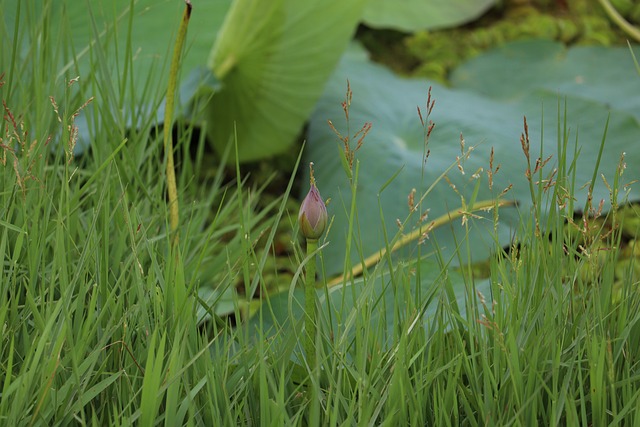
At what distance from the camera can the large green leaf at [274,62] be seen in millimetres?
1625

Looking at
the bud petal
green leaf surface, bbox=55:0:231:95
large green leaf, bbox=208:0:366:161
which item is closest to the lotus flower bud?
the bud petal

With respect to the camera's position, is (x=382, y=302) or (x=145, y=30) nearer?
(x=382, y=302)

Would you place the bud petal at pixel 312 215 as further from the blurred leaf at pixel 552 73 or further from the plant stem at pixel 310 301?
the blurred leaf at pixel 552 73

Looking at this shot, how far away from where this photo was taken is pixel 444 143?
1.69 metres

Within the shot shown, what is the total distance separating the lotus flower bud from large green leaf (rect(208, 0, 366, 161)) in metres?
0.89

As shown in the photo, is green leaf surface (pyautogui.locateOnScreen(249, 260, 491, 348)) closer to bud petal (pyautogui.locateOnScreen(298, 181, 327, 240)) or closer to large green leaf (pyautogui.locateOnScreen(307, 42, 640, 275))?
bud petal (pyautogui.locateOnScreen(298, 181, 327, 240))

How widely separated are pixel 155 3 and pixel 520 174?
0.76 metres

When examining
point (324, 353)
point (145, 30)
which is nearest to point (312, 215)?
point (324, 353)

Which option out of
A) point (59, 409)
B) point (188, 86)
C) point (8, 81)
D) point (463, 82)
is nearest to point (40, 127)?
point (8, 81)

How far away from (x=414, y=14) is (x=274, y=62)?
28.9 inches

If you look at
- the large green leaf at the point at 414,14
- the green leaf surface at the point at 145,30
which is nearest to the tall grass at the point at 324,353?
the green leaf surface at the point at 145,30

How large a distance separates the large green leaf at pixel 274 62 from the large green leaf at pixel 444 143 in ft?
0.35

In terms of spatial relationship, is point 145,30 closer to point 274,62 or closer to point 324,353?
point 274,62

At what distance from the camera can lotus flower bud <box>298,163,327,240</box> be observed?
2.49 ft
